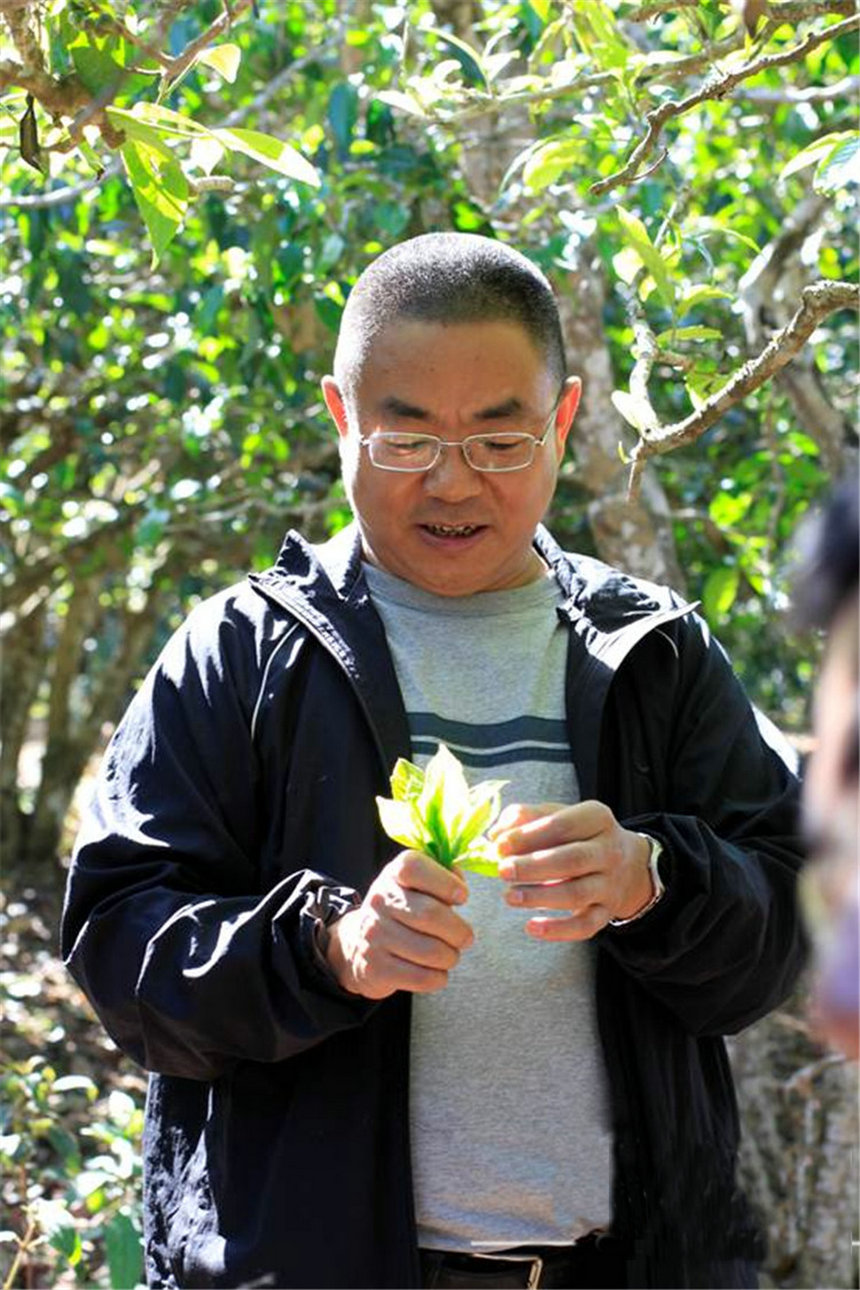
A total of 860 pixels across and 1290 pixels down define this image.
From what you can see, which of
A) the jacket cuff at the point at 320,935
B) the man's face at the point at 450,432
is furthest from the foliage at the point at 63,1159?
the man's face at the point at 450,432

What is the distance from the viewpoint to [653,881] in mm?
2234

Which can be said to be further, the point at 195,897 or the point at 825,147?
the point at 825,147

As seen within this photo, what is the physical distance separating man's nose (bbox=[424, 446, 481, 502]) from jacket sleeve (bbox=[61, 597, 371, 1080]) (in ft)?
1.03

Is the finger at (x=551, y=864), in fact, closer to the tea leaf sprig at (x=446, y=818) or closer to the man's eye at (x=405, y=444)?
the tea leaf sprig at (x=446, y=818)

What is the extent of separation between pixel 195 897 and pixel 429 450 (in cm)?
67

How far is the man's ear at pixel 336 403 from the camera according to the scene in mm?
2639

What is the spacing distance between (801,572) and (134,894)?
1592 millimetres

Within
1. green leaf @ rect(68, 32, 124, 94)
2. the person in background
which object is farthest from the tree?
the person in background

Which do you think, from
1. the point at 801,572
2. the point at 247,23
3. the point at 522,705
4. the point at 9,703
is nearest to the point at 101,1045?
the point at 9,703

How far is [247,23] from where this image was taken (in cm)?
459

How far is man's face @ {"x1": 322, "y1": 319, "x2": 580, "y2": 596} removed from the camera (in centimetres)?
250

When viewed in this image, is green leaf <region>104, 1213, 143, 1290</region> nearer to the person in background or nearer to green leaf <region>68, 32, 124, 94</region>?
green leaf <region>68, 32, 124, 94</region>

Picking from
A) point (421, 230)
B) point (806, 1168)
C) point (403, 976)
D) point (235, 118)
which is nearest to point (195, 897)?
point (403, 976)

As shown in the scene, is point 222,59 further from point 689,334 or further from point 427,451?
point 689,334
